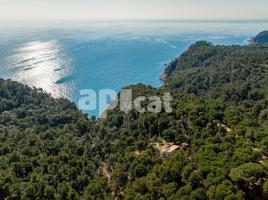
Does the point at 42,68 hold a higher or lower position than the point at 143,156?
lower

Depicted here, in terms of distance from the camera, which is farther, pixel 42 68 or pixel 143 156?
pixel 42 68

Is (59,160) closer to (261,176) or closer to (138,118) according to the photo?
(138,118)

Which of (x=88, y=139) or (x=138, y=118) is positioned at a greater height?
(x=138, y=118)

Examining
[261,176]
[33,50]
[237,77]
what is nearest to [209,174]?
[261,176]

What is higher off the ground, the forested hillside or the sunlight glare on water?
the forested hillside

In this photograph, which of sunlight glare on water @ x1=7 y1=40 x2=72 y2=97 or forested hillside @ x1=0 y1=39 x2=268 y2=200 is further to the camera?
sunlight glare on water @ x1=7 y1=40 x2=72 y2=97

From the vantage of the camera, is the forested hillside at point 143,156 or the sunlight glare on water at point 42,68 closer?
the forested hillside at point 143,156

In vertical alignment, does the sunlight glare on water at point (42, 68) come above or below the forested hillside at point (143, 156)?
below

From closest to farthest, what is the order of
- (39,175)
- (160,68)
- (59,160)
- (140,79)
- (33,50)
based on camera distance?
(39,175), (59,160), (140,79), (160,68), (33,50)
